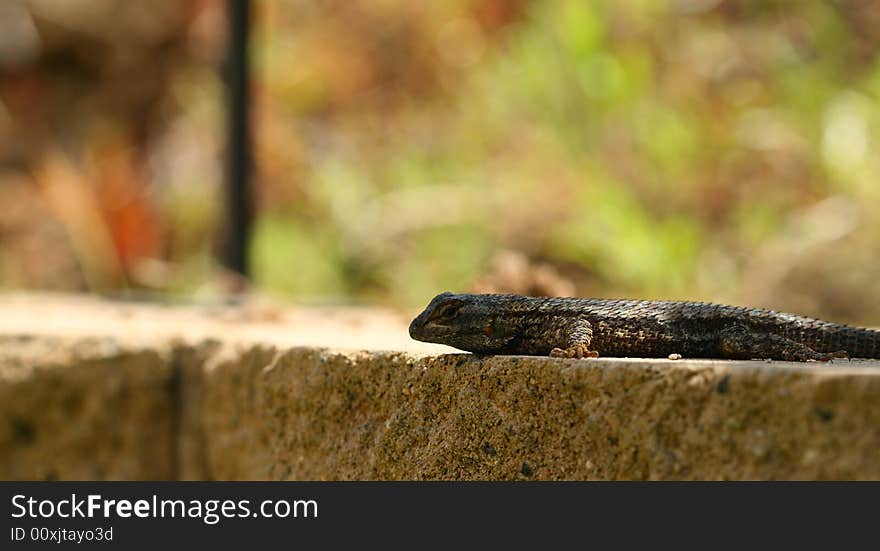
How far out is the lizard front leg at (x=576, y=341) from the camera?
2350mm

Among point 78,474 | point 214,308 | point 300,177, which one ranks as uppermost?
point 300,177

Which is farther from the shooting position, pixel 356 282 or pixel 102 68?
pixel 102 68

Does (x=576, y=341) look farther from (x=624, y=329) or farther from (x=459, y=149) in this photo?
(x=459, y=149)

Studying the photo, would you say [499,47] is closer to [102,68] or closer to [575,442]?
[102,68]

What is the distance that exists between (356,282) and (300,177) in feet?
5.20

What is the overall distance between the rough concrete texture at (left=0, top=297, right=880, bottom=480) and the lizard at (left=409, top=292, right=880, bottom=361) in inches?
3.5

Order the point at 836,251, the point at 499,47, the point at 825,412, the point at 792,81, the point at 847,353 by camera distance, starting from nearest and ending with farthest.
A: the point at 825,412 → the point at 847,353 → the point at 836,251 → the point at 792,81 → the point at 499,47

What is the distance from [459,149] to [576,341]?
5.64 metres

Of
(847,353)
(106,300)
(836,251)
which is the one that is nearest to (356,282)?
(106,300)

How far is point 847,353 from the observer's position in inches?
100

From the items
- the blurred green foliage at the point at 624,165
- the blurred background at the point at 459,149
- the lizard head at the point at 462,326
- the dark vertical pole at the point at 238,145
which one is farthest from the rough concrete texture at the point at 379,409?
the blurred green foliage at the point at 624,165

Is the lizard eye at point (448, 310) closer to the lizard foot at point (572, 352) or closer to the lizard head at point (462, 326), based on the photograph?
the lizard head at point (462, 326)

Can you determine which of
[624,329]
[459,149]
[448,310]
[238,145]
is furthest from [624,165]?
[448,310]

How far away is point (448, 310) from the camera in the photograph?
2498 mm
